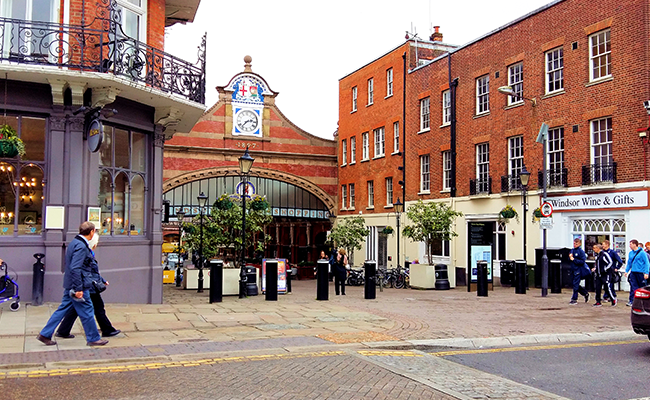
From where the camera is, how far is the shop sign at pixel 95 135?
1239 cm

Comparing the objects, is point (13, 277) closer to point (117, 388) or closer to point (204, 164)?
point (117, 388)

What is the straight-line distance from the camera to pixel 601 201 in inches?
852

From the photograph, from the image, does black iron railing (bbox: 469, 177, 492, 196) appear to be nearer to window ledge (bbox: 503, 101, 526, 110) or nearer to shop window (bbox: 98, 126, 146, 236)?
window ledge (bbox: 503, 101, 526, 110)

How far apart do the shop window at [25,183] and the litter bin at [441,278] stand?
15.7 metres

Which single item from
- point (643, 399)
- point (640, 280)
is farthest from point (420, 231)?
point (643, 399)

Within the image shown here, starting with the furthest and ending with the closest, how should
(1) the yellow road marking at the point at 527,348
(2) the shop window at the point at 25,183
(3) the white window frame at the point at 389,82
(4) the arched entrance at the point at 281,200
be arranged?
(4) the arched entrance at the point at 281,200
(3) the white window frame at the point at 389,82
(2) the shop window at the point at 25,183
(1) the yellow road marking at the point at 527,348

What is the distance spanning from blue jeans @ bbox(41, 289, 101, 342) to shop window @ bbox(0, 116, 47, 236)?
4931 mm

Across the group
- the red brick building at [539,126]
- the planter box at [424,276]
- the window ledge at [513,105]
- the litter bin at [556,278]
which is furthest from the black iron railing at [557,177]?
the planter box at [424,276]

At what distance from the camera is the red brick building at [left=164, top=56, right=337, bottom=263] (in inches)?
1550

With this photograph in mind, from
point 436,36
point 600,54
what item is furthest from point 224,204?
point 436,36

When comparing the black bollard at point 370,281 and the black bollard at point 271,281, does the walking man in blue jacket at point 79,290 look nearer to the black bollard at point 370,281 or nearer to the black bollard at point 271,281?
Result: the black bollard at point 271,281

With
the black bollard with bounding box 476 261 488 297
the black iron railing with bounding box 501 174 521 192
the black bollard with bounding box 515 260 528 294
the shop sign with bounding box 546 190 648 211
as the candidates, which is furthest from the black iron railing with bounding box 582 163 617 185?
the black bollard with bounding box 476 261 488 297

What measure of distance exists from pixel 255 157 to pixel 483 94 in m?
17.2

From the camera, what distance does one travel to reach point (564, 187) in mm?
23203
